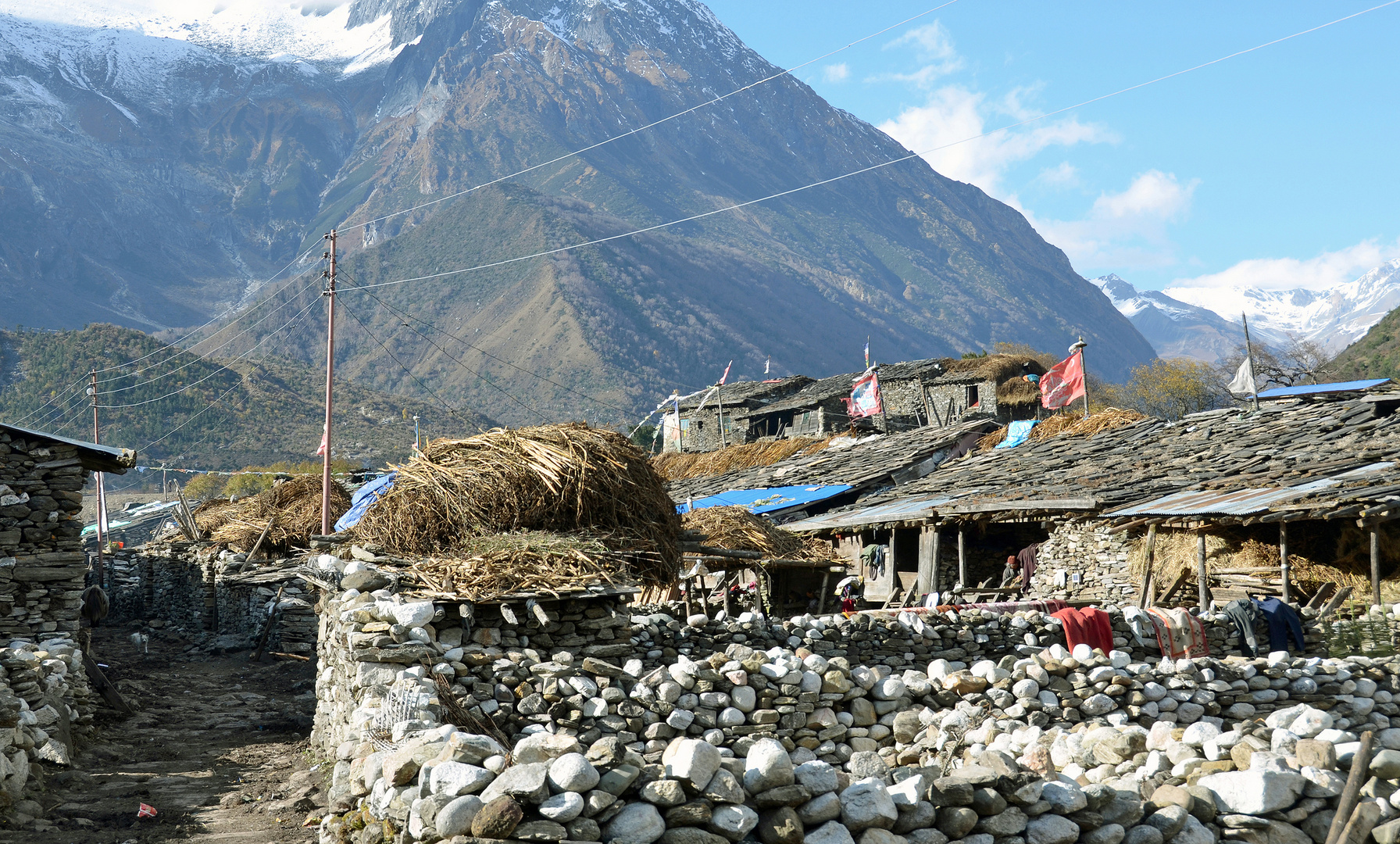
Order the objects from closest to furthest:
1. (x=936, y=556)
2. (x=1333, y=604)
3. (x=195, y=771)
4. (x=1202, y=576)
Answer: (x=195, y=771) → (x=1333, y=604) → (x=1202, y=576) → (x=936, y=556)

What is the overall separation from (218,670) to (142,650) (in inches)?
149

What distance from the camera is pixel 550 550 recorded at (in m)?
8.39

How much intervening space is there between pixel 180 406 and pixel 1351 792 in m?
75.2

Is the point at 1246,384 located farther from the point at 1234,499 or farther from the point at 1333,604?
the point at 1333,604

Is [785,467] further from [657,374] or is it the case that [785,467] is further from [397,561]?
[657,374]

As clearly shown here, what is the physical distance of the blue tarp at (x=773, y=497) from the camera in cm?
2083

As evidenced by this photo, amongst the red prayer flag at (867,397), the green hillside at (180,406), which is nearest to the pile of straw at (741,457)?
the red prayer flag at (867,397)

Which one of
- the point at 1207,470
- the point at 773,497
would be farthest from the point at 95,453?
the point at 1207,470

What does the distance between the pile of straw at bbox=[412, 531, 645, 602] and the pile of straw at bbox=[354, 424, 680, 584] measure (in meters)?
0.24

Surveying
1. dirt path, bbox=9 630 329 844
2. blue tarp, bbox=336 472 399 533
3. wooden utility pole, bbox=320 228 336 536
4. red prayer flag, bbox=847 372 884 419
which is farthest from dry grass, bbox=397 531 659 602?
red prayer flag, bbox=847 372 884 419

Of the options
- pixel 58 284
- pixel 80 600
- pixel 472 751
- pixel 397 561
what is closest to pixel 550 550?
pixel 397 561

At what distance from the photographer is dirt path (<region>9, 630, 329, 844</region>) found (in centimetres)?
731

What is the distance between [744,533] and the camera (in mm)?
14531

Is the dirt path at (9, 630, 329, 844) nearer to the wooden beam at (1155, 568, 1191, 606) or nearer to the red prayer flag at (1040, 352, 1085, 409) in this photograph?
the wooden beam at (1155, 568, 1191, 606)
